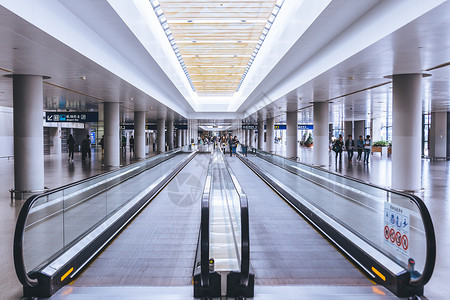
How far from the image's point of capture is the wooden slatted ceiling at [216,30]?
34.7 feet

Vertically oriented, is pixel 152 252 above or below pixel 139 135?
below

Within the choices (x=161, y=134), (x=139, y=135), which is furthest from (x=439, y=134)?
(x=161, y=134)

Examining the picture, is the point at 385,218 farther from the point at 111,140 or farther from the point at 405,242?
the point at 111,140

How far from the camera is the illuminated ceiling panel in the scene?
10.6 m

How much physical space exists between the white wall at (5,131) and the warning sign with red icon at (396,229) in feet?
94.4

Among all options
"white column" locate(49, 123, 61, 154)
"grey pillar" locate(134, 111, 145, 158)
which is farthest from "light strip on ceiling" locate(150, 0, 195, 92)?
"white column" locate(49, 123, 61, 154)

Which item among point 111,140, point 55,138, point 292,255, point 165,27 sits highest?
point 165,27

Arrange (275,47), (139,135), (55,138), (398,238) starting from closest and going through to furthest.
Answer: (398,238), (275,47), (139,135), (55,138)

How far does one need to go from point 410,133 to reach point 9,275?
1142 cm

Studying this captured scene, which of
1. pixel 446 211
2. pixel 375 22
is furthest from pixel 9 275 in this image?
pixel 446 211

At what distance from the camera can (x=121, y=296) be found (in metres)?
4.21

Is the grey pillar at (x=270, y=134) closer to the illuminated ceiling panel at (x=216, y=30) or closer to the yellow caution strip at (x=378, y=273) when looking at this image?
the illuminated ceiling panel at (x=216, y=30)

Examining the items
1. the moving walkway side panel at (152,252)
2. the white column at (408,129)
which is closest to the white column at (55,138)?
the moving walkway side panel at (152,252)

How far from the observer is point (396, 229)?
15.1 ft
